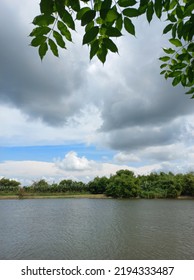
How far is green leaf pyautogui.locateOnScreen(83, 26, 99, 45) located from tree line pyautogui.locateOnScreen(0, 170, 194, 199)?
4733cm

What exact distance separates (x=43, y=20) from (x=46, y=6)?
0.25ft

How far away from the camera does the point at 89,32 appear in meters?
1.02

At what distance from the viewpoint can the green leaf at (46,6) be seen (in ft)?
3.25

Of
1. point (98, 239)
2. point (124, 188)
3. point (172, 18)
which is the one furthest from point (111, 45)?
point (124, 188)

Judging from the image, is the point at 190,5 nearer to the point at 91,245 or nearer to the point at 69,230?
the point at 91,245

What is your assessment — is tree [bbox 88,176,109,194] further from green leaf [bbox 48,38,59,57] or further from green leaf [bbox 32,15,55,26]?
green leaf [bbox 32,15,55,26]

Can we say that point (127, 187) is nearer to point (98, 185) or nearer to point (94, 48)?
point (98, 185)

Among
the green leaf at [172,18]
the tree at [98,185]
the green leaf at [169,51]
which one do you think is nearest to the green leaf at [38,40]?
the green leaf at [172,18]

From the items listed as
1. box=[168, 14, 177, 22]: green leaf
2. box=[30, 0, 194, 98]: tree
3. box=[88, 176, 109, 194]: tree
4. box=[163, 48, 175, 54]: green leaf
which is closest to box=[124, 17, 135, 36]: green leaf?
box=[30, 0, 194, 98]: tree

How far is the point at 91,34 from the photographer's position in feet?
3.35

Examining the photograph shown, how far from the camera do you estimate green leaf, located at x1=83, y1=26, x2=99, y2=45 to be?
1016 mm

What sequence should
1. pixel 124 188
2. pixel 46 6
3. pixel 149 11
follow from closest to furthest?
pixel 46 6 → pixel 149 11 → pixel 124 188
